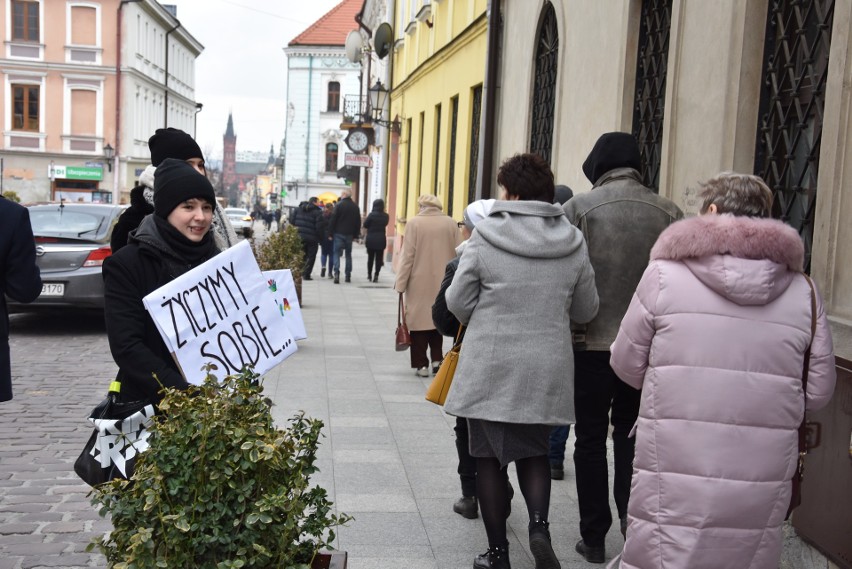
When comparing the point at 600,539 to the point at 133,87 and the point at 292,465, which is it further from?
the point at 133,87

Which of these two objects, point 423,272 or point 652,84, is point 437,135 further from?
point 652,84

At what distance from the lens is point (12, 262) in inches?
179

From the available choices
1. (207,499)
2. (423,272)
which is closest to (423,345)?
(423,272)

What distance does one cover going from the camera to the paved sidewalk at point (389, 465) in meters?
4.93

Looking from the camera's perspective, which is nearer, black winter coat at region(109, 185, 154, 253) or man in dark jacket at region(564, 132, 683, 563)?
man in dark jacket at region(564, 132, 683, 563)

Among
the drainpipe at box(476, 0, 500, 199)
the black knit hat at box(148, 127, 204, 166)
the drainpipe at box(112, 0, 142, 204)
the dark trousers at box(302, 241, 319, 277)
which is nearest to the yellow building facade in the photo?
the drainpipe at box(476, 0, 500, 199)

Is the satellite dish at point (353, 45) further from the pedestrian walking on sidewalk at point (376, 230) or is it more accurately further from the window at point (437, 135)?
the window at point (437, 135)

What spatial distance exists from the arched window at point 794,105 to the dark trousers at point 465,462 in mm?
2012

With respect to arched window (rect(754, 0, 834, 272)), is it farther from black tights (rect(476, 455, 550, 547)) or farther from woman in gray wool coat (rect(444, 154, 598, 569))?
black tights (rect(476, 455, 550, 547))

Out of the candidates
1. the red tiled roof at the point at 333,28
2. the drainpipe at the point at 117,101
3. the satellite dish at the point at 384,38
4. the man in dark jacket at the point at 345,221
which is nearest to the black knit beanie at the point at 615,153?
the man in dark jacket at the point at 345,221

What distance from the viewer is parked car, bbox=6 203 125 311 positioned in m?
11.6

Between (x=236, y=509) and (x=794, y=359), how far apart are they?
1.91 m

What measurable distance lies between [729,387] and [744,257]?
439mm

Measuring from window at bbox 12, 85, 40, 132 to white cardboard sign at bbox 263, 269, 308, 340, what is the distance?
51.9 metres
